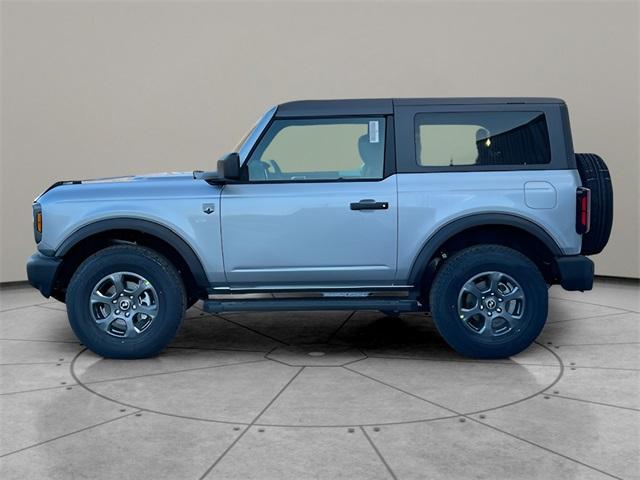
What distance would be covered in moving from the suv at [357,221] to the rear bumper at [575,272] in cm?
1

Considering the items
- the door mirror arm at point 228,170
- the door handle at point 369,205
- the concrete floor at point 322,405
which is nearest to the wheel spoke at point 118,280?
the concrete floor at point 322,405

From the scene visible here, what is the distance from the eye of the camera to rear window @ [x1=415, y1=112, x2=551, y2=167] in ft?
19.5

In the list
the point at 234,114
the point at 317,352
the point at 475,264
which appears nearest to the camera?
the point at 475,264

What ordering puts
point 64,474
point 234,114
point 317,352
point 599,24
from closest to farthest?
point 64,474, point 317,352, point 599,24, point 234,114

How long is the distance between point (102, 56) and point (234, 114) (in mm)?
1781

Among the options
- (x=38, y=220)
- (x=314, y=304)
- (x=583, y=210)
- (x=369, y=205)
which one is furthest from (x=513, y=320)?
(x=38, y=220)

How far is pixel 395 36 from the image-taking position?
32.7 feet

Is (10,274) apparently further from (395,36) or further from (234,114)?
(395,36)

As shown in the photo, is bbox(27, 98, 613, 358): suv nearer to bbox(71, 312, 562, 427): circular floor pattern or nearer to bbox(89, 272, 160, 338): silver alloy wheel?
bbox(89, 272, 160, 338): silver alloy wheel

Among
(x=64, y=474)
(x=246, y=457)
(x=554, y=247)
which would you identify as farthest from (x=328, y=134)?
(x=64, y=474)

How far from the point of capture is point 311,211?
5.82 meters

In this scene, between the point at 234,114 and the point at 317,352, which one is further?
the point at 234,114

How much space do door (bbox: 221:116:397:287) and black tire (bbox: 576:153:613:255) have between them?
151cm

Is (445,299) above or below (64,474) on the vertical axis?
above
